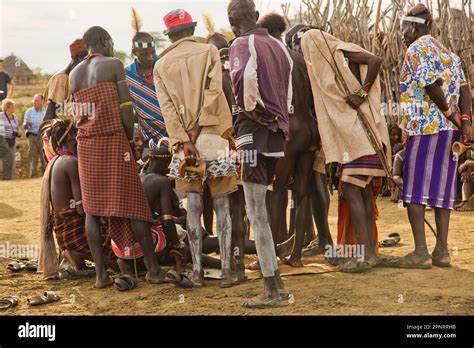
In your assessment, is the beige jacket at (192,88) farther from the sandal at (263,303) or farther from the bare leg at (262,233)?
the sandal at (263,303)

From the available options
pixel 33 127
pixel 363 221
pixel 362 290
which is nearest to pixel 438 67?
pixel 363 221

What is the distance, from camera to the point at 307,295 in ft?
17.8

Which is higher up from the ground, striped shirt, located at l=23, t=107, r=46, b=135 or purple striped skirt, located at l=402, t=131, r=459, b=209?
striped shirt, located at l=23, t=107, r=46, b=135

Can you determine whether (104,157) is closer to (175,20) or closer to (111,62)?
(111,62)

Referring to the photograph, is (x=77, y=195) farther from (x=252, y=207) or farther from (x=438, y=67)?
(x=438, y=67)

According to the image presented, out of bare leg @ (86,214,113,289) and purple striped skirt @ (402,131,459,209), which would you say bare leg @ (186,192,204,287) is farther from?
purple striped skirt @ (402,131,459,209)

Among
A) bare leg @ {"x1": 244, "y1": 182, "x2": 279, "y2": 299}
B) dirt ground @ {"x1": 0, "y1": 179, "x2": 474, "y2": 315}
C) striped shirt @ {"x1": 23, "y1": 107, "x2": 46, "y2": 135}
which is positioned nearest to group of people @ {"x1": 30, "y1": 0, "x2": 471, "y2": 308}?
dirt ground @ {"x1": 0, "y1": 179, "x2": 474, "y2": 315}

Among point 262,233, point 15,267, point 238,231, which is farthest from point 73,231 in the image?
point 262,233

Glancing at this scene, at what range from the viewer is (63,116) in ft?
22.5

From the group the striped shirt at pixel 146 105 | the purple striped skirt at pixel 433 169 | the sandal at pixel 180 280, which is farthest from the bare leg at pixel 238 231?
the purple striped skirt at pixel 433 169

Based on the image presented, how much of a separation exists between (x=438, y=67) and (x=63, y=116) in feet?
11.0

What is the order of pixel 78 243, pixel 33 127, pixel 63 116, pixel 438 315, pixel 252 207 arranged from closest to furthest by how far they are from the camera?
pixel 438 315
pixel 252 207
pixel 78 243
pixel 63 116
pixel 33 127

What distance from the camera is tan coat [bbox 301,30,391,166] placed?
6.21 meters

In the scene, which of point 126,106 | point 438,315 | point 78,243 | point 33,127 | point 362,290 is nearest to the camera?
point 438,315
